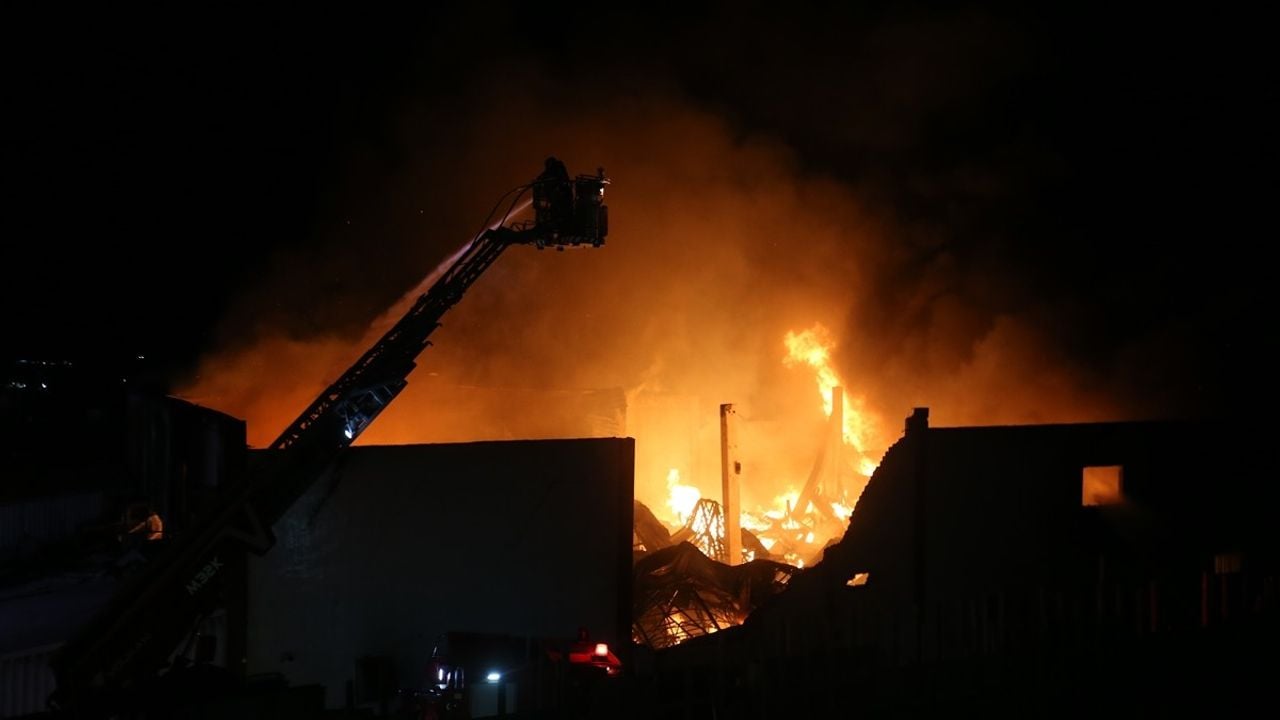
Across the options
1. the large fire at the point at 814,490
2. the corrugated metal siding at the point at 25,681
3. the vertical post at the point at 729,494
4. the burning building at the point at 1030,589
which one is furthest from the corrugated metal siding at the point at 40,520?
the vertical post at the point at 729,494

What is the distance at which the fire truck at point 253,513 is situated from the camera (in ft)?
25.5

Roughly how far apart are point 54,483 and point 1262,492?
20275 mm

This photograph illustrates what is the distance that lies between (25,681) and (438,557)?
15.1 feet

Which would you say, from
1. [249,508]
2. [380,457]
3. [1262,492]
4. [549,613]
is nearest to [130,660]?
[249,508]

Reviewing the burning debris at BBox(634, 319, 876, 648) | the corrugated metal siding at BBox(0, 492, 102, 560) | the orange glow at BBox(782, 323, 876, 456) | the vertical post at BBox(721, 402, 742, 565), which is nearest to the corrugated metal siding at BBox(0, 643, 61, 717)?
the corrugated metal siding at BBox(0, 492, 102, 560)

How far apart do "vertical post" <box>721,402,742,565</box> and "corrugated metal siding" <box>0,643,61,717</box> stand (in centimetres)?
1051

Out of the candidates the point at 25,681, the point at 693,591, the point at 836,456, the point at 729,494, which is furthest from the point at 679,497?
the point at 25,681

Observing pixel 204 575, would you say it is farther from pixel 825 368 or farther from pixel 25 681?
pixel 825 368

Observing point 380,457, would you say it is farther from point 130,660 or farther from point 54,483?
point 54,483

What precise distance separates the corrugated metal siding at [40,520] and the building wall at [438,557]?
5479mm

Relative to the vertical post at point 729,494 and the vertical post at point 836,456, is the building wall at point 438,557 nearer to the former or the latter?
the vertical post at point 729,494

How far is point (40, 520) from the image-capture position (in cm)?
1320

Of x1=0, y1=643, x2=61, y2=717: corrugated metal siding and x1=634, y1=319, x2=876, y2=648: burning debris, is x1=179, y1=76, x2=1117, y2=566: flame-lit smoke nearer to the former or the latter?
x1=634, y1=319, x2=876, y2=648: burning debris

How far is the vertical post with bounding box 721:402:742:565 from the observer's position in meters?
16.0
